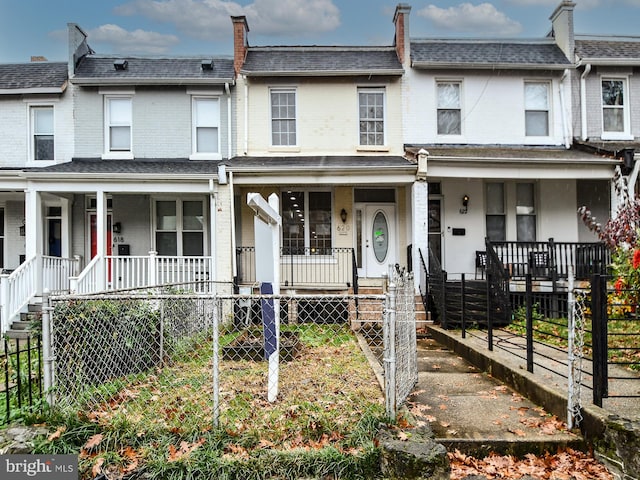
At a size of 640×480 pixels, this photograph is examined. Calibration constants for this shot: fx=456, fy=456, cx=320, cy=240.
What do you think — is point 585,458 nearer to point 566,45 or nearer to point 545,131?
point 545,131

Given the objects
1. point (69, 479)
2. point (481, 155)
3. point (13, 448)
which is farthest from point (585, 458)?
point (481, 155)

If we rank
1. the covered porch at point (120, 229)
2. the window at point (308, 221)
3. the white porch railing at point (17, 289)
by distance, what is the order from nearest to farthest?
1. the white porch railing at point (17, 289)
2. the covered porch at point (120, 229)
3. the window at point (308, 221)

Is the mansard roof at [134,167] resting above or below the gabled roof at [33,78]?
below

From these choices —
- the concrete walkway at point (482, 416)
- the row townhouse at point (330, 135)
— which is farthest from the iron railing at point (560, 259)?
the concrete walkway at point (482, 416)

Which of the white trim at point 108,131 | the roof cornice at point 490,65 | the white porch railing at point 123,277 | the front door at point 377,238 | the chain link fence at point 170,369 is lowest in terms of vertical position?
the chain link fence at point 170,369

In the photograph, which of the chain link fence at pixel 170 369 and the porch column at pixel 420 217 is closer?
the chain link fence at pixel 170 369

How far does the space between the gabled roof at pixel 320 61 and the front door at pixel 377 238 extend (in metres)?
3.94

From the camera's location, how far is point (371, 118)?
13.3m

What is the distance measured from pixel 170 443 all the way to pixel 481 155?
10.2 m

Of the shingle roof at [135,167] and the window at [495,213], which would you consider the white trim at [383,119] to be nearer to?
the window at [495,213]

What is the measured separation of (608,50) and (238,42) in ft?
35.8

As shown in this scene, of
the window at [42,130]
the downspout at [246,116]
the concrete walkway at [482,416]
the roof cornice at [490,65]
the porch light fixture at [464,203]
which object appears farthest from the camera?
the window at [42,130]

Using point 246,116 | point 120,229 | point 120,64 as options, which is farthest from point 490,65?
point 120,229

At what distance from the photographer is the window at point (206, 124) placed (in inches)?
529
